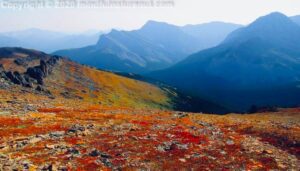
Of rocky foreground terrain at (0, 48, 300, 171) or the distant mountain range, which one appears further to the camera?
the distant mountain range

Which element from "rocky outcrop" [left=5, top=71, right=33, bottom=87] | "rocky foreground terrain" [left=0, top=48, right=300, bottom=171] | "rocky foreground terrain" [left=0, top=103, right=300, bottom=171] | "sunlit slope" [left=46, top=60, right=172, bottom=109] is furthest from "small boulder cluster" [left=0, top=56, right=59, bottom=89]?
"rocky foreground terrain" [left=0, top=103, right=300, bottom=171]

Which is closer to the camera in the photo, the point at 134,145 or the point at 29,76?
the point at 134,145

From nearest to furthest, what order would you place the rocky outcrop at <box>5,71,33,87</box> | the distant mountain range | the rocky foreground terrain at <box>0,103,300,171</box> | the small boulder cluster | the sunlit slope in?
the rocky foreground terrain at <box>0,103,300,171</box>, the rocky outcrop at <box>5,71,33,87</box>, the small boulder cluster, the distant mountain range, the sunlit slope

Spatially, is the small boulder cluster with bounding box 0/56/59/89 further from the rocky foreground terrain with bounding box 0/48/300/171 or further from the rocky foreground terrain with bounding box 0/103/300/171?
Answer: the rocky foreground terrain with bounding box 0/103/300/171

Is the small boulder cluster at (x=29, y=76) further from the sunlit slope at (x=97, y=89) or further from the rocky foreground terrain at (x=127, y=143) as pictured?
the rocky foreground terrain at (x=127, y=143)

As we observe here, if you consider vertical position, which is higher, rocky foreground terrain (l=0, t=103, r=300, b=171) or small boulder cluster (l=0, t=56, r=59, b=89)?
small boulder cluster (l=0, t=56, r=59, b=89)

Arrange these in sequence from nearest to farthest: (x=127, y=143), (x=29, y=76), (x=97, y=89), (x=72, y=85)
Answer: (x=127, y=143)
(x=29, y=76)
(x=72, y=85)
(x=97, y=89)

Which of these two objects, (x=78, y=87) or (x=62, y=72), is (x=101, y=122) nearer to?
(x=78, y=87)

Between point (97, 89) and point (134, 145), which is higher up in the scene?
point (97, 89)

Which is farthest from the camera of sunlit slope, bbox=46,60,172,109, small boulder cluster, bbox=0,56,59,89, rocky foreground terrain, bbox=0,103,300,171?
sunlit slope, bbox=46,60,172,109

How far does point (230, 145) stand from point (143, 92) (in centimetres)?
14810

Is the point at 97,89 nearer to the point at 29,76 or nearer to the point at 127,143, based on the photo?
the point at 29,76

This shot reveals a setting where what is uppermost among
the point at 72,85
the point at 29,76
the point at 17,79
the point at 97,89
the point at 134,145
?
the point at 29,76

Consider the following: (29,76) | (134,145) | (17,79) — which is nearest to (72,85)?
(29,76)
